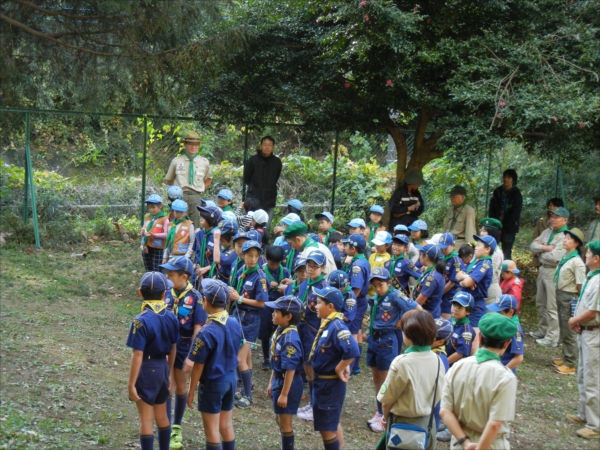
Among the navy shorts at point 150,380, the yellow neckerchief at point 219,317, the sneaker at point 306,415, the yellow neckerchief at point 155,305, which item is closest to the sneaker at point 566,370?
the sneaker at point 306,415

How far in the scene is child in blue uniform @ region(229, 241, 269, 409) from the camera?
7.27 meters

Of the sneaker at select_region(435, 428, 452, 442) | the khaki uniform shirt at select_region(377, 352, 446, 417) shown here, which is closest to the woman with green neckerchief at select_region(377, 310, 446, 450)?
the khaki uniform shirt at select_region(377, 352, 446, 417)

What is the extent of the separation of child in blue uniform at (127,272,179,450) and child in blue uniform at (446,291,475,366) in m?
2.96

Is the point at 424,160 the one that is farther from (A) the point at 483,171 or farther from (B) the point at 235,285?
(B) the point at 235,285

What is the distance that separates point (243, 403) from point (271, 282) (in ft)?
4.52

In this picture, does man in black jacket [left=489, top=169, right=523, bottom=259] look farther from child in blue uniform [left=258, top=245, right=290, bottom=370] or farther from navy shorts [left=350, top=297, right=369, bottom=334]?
child in blue uniform [left=258, top=245, right=290, bottom=370]

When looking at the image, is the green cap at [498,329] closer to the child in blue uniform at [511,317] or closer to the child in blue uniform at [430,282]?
the child in blue uniform at [511,317]

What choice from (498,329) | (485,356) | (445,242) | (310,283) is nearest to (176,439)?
(310,283)

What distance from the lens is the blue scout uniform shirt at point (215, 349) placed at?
542cm

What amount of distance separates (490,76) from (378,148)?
26.6 ft

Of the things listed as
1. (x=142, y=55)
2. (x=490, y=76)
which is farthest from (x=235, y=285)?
(x=490, y=76)

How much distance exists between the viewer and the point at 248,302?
7.23 meters

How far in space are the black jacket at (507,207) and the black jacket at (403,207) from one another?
1.63 metres

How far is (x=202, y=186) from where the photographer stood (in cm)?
1145
